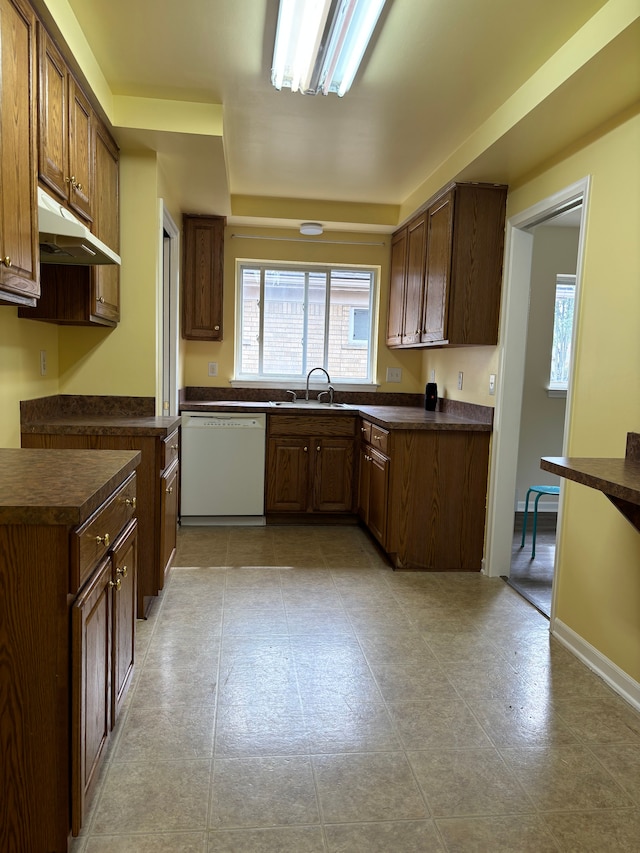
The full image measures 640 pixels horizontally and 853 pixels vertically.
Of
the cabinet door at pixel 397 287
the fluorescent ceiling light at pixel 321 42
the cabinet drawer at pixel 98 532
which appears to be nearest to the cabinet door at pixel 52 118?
the fluorescent ceiling light at pixel 321 42

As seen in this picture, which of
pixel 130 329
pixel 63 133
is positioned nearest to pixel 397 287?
pixel 130 329

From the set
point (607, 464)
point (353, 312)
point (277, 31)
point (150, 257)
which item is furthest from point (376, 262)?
point (607, 464)

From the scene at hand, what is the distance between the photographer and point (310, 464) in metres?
4.36

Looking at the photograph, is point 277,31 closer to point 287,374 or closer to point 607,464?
point 607,464

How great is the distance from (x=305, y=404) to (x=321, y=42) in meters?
2.79

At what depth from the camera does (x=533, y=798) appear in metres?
1.69

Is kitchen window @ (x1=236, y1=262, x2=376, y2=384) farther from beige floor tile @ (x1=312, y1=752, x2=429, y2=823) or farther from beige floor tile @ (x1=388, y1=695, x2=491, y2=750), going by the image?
beige floor tile @ (x1=312, y1=752, x2=429, y2=823)

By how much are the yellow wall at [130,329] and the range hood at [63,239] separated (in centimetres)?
64

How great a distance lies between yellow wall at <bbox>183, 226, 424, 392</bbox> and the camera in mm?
4777

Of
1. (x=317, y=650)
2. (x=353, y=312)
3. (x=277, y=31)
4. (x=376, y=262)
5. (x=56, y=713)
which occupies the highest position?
(x=277, y=31)

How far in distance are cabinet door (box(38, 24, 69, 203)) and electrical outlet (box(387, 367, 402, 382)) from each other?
10.4 feet

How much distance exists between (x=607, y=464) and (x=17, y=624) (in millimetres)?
1837

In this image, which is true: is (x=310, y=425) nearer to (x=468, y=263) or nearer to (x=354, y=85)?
(x=468, y=263)

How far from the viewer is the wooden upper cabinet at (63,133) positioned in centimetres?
197
